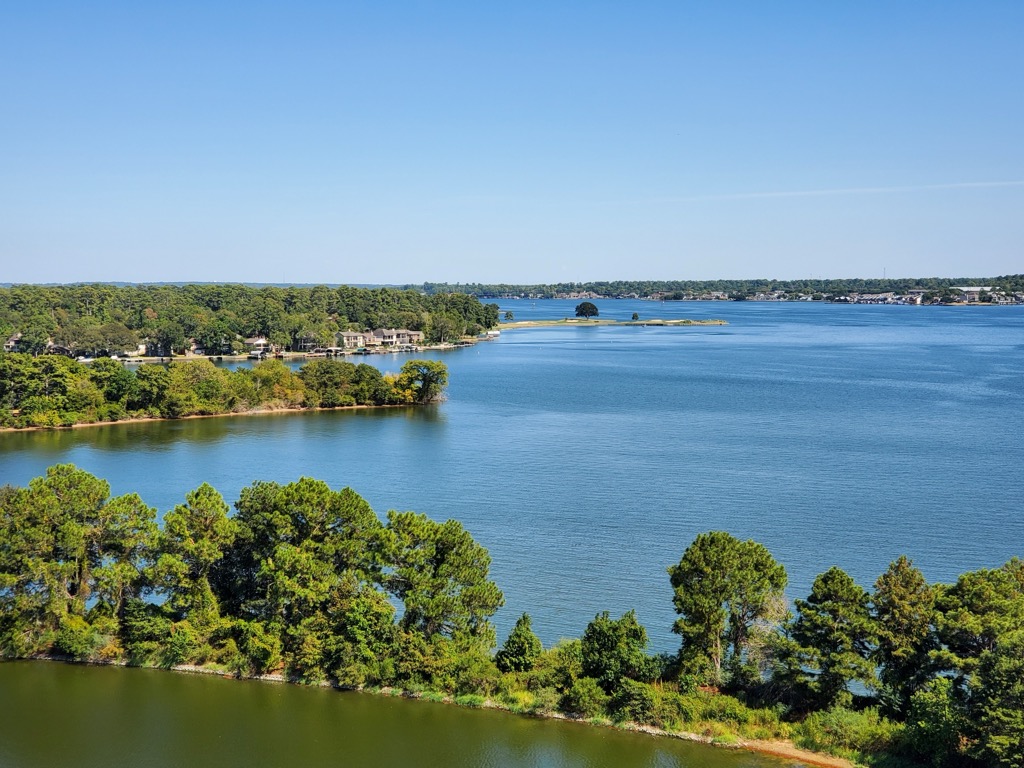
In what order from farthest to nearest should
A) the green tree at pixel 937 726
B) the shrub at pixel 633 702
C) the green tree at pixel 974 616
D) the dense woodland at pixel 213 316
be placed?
the dense woodland at pixel 213 316
the shrub at pixel 633 702
the green tree at pixel 974 616
the green tree at pixel 937 726

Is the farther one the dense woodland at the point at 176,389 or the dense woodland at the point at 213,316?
the dense woodland at the point at 213,316

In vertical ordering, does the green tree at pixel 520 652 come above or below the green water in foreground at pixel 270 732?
above

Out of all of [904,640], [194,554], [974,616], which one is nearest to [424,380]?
[194,554]

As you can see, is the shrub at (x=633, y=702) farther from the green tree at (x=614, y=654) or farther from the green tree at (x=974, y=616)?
the green tree at (x=974, y=616)

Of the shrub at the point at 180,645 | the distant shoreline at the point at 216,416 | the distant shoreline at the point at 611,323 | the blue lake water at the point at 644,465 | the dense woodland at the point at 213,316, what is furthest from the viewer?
the distant shoreline at the point at 611,323

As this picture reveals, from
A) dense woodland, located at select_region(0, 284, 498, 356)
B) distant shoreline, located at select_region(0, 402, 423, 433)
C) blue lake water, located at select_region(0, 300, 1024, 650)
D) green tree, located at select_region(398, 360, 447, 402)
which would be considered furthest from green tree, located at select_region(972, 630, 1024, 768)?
dense woodland, located at select_region(0, 284, 498, 356)

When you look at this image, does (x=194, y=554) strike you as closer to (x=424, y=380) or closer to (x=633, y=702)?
(x=633, y=702)

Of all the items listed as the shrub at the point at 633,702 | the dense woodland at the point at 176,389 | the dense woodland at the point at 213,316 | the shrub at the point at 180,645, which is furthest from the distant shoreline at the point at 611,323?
the shrub at the point at 633,702

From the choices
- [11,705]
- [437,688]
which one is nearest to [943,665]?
[437,688]
